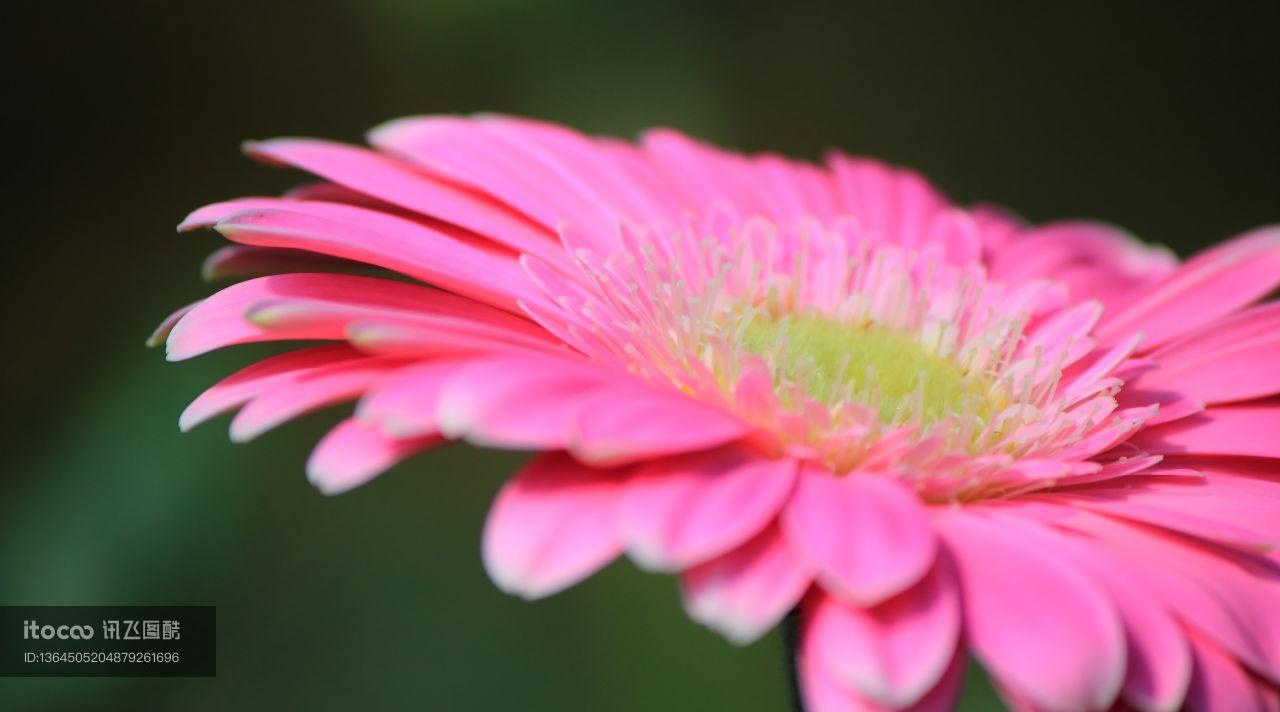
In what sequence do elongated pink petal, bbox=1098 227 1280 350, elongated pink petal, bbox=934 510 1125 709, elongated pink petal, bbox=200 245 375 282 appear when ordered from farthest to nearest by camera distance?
elongated pink petal, bbox=1098 227 1280 350
elongated pink petal, bbox=200 245 375 282
elongated pink petal, bbox=934 510 1125 709

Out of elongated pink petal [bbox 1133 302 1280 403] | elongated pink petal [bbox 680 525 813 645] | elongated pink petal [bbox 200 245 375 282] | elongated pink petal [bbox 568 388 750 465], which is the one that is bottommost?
elongated pink petal [bbox 680 525 813 645]

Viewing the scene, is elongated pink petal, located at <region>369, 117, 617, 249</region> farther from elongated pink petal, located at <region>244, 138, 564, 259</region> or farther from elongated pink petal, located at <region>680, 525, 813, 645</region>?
elongated pink petal, located at <region>680, 525, 813, 645</region>

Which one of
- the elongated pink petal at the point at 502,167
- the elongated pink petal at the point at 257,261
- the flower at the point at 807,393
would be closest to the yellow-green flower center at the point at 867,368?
the flower at the point at 807,393

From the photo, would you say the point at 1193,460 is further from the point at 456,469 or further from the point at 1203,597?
the point at 456,469

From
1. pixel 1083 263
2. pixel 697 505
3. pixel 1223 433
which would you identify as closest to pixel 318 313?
pixel 697 505

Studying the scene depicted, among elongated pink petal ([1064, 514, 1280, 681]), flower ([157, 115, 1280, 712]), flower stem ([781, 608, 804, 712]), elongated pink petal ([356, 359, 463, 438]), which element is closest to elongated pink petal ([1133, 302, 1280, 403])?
flower ([157, 115, 1280, 712])

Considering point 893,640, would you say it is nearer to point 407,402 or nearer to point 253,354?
point 407,402
